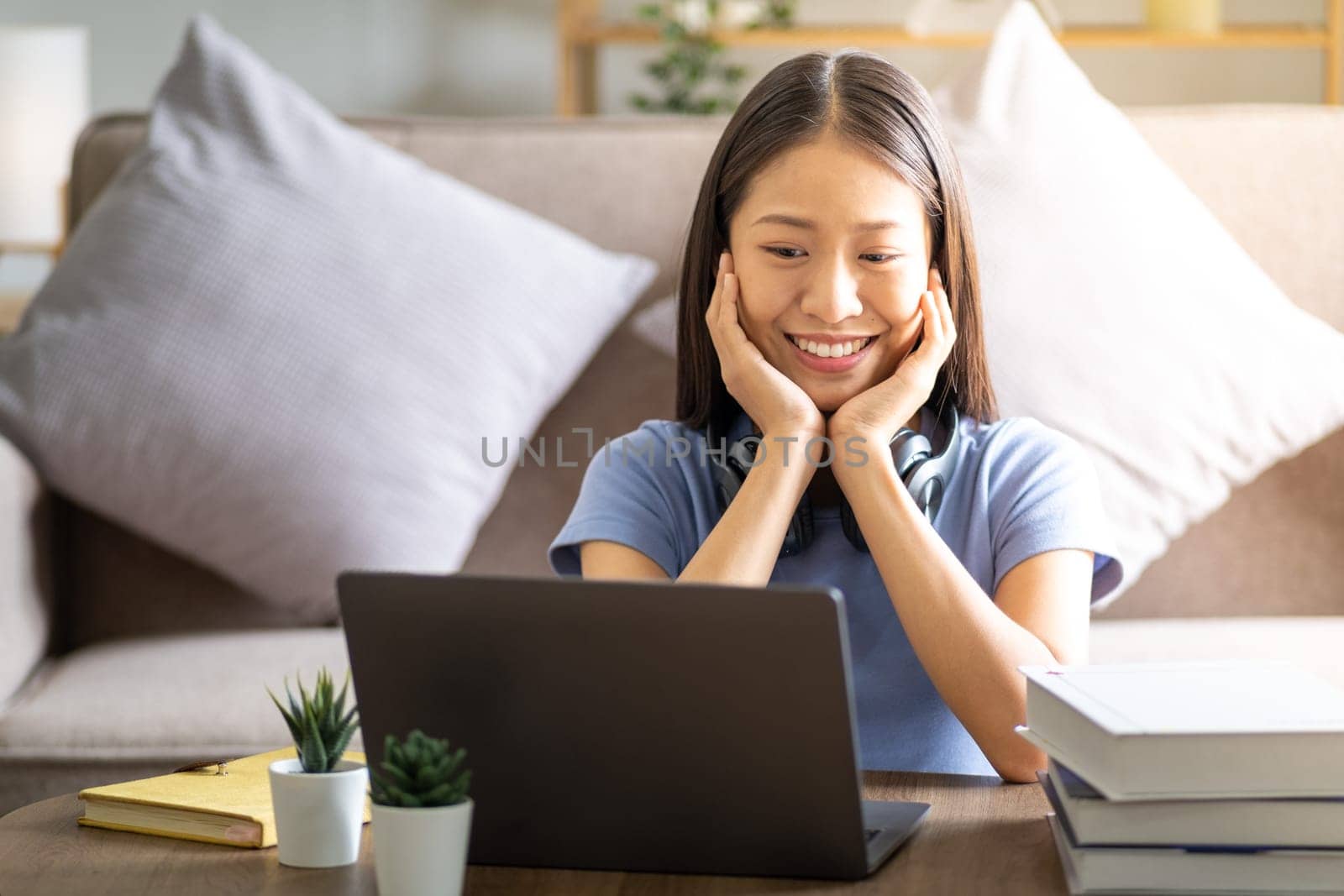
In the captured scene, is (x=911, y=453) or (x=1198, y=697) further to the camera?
(x=911, y=453)

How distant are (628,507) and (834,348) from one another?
0.21 meters

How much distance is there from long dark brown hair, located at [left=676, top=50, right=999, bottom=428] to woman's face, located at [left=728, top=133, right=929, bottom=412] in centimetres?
2

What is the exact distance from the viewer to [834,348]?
1.23 m

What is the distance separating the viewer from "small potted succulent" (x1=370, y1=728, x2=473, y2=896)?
706 millimetres

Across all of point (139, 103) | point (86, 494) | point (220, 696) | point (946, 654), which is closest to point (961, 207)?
point (946, 654)

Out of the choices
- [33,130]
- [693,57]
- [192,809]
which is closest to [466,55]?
[693,57]

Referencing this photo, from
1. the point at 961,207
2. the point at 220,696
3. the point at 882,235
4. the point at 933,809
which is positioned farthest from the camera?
the point at 220,696

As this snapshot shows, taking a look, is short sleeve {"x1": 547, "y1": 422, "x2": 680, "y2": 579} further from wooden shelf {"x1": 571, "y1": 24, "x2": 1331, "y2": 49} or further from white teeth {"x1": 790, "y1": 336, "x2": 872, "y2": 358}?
wooden shelf {"x1": 571, "y1": 24, "x2": 1331, "y2": 49}

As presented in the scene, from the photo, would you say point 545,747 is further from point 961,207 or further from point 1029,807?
point 961,207

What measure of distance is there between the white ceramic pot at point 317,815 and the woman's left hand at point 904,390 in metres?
0.49

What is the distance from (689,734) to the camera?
29.3 inches

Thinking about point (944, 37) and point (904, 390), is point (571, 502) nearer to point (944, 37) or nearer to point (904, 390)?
point (904, 390)

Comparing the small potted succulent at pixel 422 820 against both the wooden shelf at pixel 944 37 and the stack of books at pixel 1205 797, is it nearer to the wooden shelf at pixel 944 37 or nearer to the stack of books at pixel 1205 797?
the stack of books at pixel 1205 797

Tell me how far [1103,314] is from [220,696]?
42.5 inches
